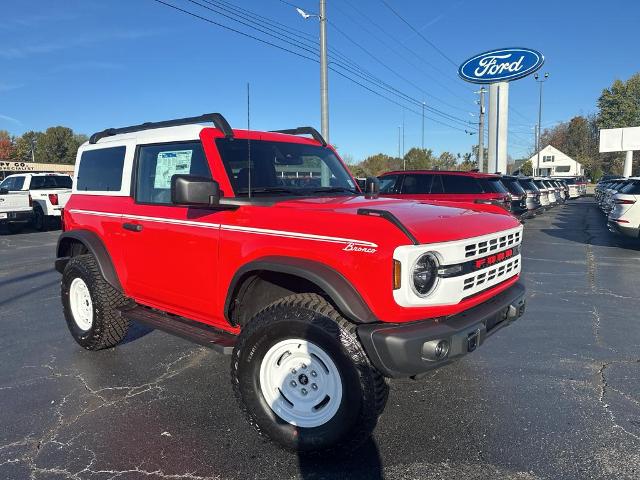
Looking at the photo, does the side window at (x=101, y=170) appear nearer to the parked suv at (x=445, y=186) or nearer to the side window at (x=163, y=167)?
the side window at (x=163, y=167)

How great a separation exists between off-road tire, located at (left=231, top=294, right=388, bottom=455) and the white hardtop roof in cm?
167

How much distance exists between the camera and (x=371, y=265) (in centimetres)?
279

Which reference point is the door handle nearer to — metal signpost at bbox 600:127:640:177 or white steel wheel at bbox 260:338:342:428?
white steel wheel at bbox 260:338:342:428

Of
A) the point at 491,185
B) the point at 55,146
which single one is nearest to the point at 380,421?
the point at 491,185

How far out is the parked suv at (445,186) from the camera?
11.8 metres

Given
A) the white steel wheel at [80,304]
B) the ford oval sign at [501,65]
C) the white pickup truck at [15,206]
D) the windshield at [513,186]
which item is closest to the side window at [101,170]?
the white steel wheel at [80,304]

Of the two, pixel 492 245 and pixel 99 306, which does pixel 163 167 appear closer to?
pixel 99 306

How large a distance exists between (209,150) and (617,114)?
9221 cm

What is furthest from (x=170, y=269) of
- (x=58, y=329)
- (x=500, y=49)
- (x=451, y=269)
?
(x=500, y=49)

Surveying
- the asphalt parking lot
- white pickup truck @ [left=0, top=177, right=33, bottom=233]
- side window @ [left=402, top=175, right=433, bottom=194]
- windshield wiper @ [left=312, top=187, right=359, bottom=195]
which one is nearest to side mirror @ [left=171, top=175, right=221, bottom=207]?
windshield wiper @ [left=312, top=187, right=359, bottom=195]

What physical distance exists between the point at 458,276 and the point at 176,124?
→ 2.73m

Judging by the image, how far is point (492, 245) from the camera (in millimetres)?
3422

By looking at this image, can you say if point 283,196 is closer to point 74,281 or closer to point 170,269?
point 170,269

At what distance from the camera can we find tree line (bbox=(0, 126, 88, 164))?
259 feet
